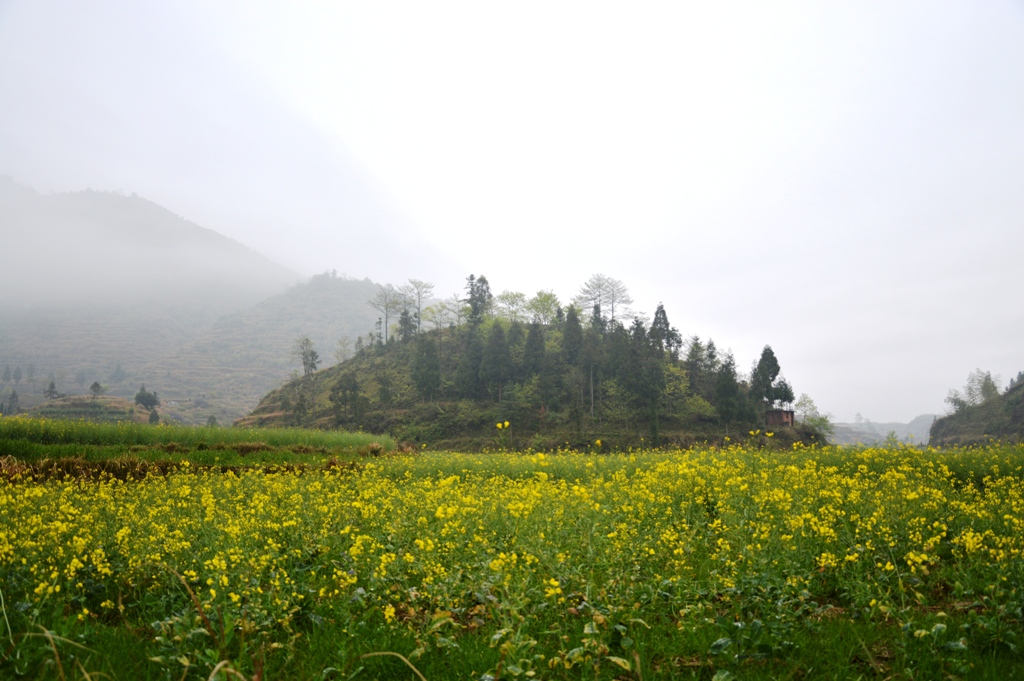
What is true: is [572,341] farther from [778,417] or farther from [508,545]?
[508,545]

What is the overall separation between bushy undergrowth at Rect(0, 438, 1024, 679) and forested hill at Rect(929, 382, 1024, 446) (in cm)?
3603

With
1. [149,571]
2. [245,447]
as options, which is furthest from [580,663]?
[245,447]

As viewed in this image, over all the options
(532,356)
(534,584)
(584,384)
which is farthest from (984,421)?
(534,584)

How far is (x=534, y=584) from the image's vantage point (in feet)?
14.4

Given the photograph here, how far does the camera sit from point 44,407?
5856 centimetres

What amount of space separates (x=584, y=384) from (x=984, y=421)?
31906 mm

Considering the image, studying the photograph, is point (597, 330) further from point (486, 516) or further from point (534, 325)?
point (486, 516)


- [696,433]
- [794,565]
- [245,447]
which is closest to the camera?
[794,565]

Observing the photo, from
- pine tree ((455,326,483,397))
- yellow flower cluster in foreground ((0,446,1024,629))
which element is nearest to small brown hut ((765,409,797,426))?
pine tree ((455,326,483,397))

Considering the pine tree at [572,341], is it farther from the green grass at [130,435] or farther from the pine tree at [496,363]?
the green grass at [130,435]

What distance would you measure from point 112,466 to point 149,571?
8.34m

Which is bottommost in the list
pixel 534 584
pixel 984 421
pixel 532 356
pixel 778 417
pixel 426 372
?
pixel 534 584

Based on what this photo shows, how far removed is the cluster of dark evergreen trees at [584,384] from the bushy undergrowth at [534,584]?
122 feet

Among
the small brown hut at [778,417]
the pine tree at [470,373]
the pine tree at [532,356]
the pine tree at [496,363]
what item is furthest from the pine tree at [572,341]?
the small brown hut at [778,417]
